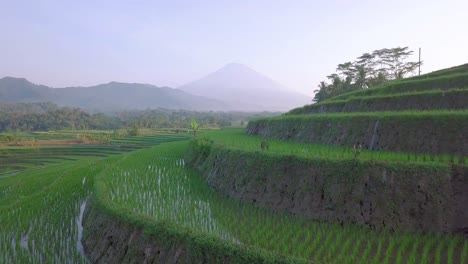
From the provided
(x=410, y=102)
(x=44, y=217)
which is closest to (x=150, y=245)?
(x=44, y=217)

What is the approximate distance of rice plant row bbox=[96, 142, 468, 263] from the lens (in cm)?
518

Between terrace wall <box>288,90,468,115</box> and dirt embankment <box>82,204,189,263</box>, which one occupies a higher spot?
terrace wall <box>288,90,468,115</box>

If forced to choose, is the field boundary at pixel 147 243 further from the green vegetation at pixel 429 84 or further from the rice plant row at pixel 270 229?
the green vegetation at pixel 429 84

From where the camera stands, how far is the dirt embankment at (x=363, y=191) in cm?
613

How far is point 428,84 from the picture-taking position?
14.2m

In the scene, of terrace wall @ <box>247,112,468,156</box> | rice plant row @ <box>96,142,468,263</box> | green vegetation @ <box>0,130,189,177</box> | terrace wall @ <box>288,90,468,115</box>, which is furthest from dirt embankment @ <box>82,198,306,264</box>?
green vegetation @ <box>0,130,189,177</box>

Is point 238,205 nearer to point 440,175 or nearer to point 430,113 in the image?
point 440,175

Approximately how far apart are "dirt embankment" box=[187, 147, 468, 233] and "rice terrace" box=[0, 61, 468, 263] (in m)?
0.02

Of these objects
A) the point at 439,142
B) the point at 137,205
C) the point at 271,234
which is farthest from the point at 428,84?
the point at 137,205

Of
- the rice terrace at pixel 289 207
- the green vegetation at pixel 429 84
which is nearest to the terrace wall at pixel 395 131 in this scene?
the rice terrace at pixel 289 207

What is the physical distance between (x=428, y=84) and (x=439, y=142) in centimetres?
675

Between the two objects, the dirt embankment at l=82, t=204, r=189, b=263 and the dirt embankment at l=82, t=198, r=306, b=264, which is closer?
the dirt embankment at l=82, t=198, r=306, b=264

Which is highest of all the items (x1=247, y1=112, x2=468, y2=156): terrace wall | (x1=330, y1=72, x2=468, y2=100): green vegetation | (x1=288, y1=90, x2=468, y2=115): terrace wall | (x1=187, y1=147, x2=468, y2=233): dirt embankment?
(x1=330, y1=72, x2=468, y2=100): green vegetation

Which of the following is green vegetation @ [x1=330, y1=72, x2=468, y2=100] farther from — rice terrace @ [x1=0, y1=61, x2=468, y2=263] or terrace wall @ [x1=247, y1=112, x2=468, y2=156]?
terrace wall @ [x1=247, y1=112, x2=468, y2=156]
